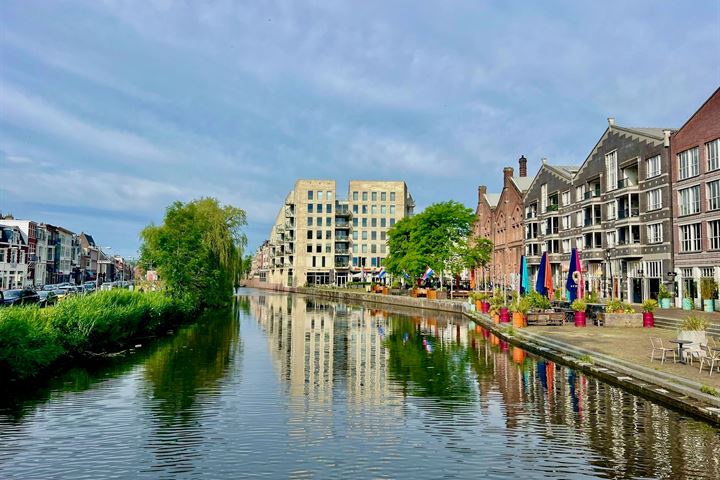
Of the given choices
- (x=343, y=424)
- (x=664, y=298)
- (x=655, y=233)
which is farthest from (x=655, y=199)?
(x=343, y=424)

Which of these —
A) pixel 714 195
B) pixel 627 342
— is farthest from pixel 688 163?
pixel 627 342

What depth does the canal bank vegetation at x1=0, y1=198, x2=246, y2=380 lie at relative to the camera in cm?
1795

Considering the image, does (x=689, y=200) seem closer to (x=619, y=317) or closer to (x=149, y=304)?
(x=619, y=317)

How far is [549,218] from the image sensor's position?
2736 inches

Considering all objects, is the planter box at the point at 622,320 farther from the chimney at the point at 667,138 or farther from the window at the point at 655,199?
the chimney at the point at 667,138

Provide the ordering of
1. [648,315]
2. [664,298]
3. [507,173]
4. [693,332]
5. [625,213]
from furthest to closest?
[507,173] → [625,213] → [664,298] → [648,315] → [693,332]

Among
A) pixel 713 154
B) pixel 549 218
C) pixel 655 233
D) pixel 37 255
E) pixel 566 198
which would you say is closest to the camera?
pixel 713 154

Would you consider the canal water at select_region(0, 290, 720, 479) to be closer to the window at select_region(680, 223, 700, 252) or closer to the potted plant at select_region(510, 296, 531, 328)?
the potted plant at select_region(510, 296, 531, 328)

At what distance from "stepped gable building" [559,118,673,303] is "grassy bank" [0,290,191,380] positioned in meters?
40.3

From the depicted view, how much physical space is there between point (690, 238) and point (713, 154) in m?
6.65

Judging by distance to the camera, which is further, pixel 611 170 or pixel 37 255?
pixel 37 255

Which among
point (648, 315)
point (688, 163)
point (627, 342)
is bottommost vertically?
point (627, 342)

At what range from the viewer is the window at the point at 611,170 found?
181 ft

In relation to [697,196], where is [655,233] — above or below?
below
